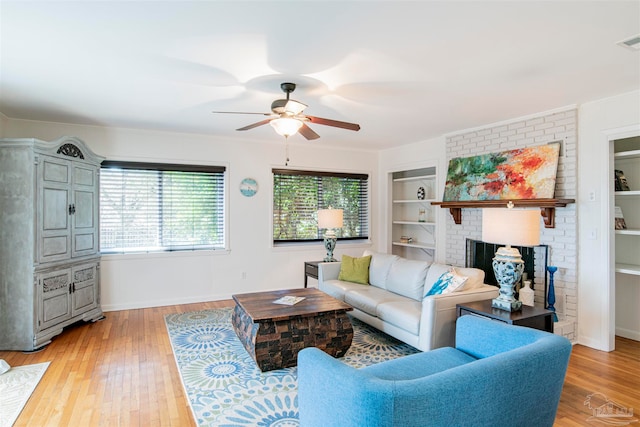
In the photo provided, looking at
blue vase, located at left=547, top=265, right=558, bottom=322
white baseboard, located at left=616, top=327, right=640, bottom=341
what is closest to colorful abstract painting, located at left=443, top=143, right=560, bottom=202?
blue vase, located at left=547, top=265, right=558, bottom=322

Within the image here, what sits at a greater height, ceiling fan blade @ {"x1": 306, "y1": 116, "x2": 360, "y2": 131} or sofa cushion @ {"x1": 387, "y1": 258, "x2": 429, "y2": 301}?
ceiling fan blade @ {"x1": 306, "y1": 116, "x2": 360, "y2": 131}

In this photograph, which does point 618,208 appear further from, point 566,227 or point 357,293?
point 357,293

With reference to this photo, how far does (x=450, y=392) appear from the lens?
134 cm

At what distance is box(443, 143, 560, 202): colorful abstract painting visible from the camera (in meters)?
3.93

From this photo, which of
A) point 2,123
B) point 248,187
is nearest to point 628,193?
point 248,187

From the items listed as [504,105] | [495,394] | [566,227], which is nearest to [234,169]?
[504,105]

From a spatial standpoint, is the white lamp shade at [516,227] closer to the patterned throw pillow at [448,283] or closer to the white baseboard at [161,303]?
the patterned throw pillow at [448,283]

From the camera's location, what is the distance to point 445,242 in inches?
208

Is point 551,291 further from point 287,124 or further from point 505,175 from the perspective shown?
point 287,124

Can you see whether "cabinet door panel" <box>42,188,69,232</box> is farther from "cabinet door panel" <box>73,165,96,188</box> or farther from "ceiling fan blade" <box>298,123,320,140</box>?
"ceiling fan blade" <box>298,123,320,140</box>

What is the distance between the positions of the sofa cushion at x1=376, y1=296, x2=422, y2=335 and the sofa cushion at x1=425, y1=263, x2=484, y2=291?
0.94ft

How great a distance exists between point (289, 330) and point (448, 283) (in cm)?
152

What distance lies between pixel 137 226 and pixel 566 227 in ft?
17.5

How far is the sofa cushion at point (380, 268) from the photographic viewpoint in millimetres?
4348
